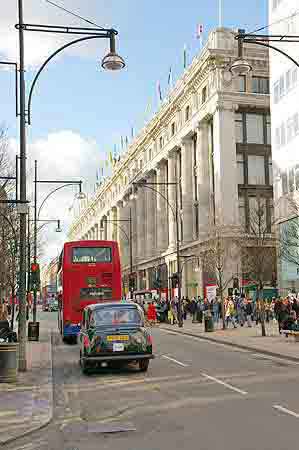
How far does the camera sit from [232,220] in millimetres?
54031

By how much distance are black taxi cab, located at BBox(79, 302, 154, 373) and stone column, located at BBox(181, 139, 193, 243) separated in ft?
161

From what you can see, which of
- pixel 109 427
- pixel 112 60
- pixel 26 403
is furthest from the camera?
pixel 112 60

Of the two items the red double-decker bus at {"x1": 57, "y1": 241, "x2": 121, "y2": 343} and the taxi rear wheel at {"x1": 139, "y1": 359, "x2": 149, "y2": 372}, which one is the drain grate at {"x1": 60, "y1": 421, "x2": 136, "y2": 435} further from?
the red double-decker bus at {"x1": 57, "y1": 241, "x2": 121, "y2": 343}

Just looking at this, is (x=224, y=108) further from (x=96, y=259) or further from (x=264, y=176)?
(x=96, y=259)

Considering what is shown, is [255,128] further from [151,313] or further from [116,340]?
[116,340]

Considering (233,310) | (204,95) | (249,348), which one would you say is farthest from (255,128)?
(249,348)

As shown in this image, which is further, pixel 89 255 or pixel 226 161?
pixel 226 161

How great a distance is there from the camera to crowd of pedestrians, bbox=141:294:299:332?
31422 millimetres

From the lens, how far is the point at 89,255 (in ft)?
84.8

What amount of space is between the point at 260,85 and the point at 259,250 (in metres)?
32.4

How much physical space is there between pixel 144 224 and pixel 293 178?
48.0 m

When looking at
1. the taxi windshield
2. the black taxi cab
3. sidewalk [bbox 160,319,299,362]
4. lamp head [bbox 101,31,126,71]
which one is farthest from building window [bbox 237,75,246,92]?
the black taxi cab

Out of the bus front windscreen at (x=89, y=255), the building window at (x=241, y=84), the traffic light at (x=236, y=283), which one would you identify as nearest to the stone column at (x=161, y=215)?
the building window at (x=241, y=84)

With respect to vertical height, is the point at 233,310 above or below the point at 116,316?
below
